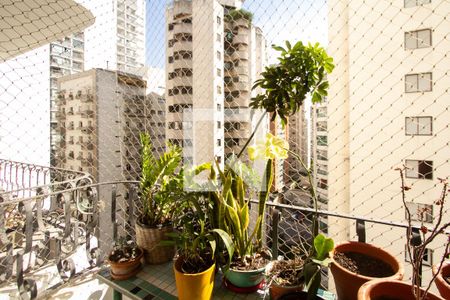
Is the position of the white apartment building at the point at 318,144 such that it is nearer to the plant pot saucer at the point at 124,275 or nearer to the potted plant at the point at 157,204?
the potted plant at the point at 157,204

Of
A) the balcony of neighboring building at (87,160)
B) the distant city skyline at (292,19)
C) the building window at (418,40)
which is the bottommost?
the balcony of neighboring building at (87,160)

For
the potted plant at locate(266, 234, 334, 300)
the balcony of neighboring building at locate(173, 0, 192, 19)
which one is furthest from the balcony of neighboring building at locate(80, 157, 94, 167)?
the potted plant at locate(266, 234, 334, 300)

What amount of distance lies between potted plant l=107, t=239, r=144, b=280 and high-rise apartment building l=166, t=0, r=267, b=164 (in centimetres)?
47

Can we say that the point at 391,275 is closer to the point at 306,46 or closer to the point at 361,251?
the point at 361,251

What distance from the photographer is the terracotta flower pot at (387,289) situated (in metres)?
0.50

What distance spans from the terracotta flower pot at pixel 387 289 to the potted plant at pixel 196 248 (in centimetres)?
33

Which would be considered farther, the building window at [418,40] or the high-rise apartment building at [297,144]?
the building window at [418,40]

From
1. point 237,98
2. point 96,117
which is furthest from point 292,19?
point 96,117

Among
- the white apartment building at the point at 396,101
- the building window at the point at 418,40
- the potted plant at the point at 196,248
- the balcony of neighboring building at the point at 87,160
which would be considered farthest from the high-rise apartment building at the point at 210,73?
the balcony of neighboring building at the point at 87,160

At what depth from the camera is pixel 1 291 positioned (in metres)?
1.02

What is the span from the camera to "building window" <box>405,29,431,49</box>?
4555 mm

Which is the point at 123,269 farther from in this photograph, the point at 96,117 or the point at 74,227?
the point at 96,117

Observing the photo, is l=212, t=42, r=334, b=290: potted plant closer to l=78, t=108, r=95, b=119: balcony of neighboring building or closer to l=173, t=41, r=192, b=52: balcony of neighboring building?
l=173, t=41, r=192, b=52: balcony of neighboring building

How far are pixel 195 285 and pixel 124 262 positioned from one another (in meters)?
0.31
